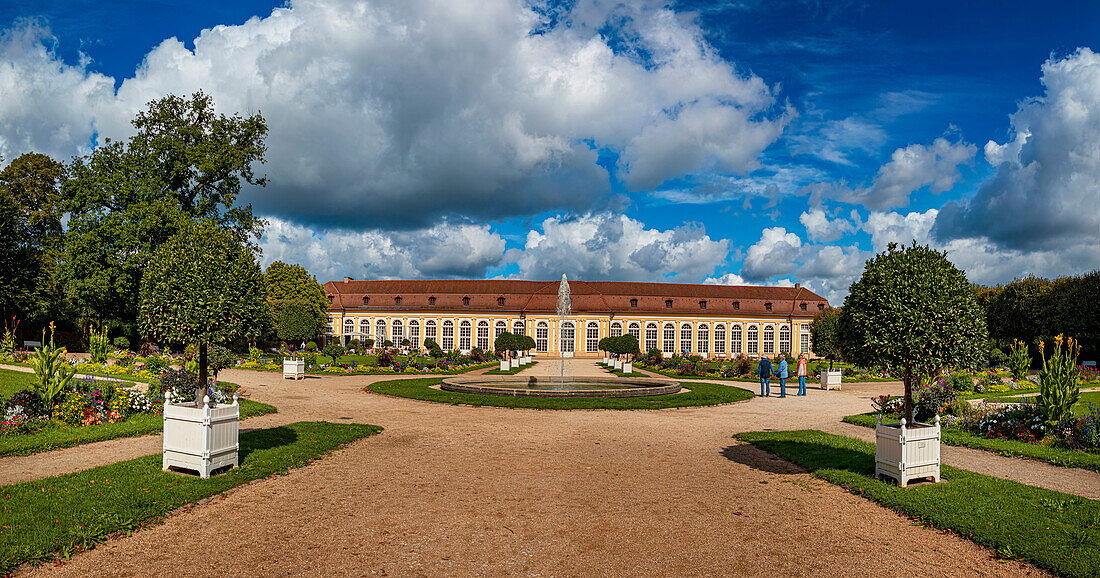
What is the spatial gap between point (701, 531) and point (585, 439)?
20.0ft

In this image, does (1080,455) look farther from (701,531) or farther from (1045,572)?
(701,531)

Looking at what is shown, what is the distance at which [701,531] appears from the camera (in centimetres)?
692

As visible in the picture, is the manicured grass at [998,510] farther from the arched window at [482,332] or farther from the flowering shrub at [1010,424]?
the arched window at [482,332]

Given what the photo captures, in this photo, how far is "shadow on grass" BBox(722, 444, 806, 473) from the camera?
1028cm

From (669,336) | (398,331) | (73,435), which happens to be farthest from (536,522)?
(398,331)

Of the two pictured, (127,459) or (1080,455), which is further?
(1080,455)

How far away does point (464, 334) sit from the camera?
2704 inches

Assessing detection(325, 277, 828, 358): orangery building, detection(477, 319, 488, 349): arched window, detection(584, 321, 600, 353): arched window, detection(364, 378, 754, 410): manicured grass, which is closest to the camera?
detection(364, 378, 754, 410): manicured grass

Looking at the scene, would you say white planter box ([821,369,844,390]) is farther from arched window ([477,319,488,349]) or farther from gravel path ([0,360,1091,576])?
arched window ([477,319,488,349])

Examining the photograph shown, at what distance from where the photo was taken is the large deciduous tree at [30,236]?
39031 millimetres

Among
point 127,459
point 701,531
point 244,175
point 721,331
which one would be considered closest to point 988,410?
point 701,531

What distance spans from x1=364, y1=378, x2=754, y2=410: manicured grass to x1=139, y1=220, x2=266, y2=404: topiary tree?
955cm

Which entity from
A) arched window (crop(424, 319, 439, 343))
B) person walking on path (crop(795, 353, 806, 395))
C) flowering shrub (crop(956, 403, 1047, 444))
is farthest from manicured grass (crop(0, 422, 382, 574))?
arched window (crop(424, 319, 439, 343))

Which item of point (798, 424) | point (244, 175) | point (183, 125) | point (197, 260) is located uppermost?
point (183, 125)
